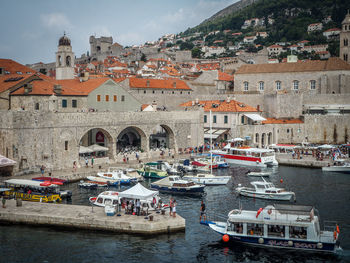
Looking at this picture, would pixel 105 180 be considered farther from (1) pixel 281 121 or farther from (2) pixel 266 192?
(1) pixel 281 121

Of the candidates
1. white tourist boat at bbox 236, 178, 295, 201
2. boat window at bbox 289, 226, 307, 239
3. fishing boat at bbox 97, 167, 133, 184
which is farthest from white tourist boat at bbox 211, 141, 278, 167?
boat window at bbox 289, 226, 307, 239

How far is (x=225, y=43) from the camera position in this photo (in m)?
163

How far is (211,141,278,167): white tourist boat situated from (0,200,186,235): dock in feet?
69.4

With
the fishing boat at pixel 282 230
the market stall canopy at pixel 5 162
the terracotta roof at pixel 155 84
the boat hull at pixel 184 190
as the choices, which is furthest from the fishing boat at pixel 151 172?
the terracotta roof at pixel 155 84

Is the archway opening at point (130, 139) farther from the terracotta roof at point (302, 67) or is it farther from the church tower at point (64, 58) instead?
the terracotta roof at point (302, 67)

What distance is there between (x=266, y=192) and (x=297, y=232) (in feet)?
31.6

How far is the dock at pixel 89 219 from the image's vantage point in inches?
838

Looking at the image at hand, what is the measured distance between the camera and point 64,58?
173 ft

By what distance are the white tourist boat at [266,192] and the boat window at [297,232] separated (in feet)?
29.3

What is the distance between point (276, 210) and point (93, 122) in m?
21.5

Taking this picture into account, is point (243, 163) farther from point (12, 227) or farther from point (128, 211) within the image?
point (12, 227)

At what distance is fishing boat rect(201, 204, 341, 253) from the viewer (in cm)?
1952

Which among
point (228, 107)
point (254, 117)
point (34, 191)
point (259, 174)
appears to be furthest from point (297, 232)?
point (228, 107)

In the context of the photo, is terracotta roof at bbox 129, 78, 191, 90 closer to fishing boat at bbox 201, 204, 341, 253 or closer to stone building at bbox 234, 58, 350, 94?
stone building at bbox 234, 58, 350, 94
